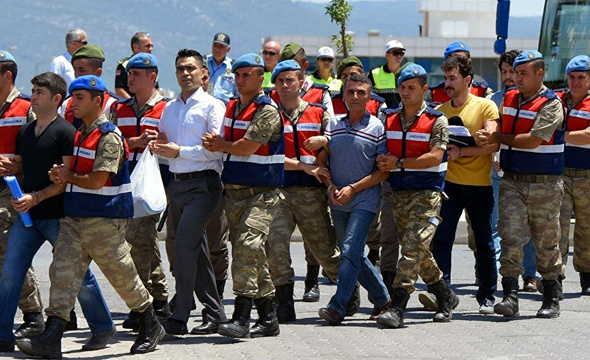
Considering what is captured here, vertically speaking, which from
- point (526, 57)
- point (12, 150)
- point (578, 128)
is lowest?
point (578, 128)

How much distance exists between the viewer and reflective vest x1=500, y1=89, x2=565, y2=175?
36.7ft

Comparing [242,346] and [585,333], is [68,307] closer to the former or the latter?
[242,346]

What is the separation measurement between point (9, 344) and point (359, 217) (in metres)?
2.90

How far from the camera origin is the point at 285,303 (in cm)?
1095

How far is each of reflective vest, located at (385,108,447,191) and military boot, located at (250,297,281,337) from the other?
147cm

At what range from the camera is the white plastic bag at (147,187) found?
32.3 feet

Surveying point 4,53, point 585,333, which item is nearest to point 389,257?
point 585,333

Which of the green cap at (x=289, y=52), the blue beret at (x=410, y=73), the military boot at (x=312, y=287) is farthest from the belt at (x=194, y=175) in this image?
the green cap at (x=289, y=52)

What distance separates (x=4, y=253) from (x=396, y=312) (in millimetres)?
3017

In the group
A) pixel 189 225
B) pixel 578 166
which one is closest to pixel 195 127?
pixel 189 225

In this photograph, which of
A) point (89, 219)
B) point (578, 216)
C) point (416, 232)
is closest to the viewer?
point (89, 219)

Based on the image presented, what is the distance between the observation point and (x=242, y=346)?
9.73 m

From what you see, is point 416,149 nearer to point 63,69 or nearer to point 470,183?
point 470,183

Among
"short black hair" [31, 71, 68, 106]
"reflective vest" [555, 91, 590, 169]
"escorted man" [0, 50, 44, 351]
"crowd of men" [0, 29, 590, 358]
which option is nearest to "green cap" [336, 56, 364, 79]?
"crowd of men" [0, 29, 590, 358]
